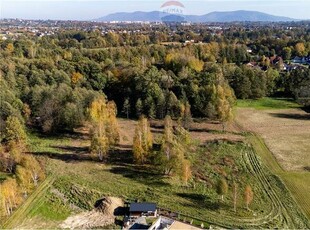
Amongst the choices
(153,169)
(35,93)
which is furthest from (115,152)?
(35,93)

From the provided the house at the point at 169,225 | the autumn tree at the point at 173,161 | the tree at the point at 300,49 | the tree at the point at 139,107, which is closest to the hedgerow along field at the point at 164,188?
the house at the point at 169,225

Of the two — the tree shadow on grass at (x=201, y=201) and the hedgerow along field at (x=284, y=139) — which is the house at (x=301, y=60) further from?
the tree shadow on grass at (x=201, y=201)

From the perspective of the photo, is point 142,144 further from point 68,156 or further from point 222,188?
point 222,188

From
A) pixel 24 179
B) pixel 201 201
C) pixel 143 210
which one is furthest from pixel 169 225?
pixel 24 179

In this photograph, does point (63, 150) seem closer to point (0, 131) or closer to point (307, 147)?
point (0, 131)

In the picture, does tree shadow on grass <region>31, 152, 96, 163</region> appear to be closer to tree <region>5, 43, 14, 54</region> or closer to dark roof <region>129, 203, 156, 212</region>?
dark roof <region>129, 203, 156, 212</region>

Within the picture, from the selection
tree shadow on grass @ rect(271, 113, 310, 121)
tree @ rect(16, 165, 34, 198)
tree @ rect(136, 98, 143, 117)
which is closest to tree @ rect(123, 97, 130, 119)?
tree @ rect(136, 98, 143, 117)

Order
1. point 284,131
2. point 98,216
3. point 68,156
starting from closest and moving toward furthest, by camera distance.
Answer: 1. point 98,216
2. point 68,156
3. point 284,131
